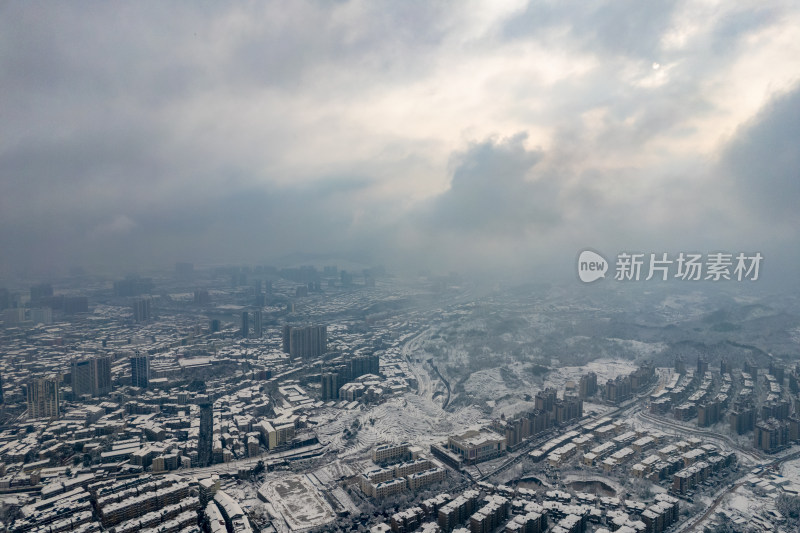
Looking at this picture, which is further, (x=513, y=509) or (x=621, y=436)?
(x=621, y=436)

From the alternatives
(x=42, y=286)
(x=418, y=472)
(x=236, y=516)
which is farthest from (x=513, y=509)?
(x=42, y=286)

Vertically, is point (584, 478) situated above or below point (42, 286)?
below

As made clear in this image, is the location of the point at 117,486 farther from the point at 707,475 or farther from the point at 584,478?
the point at 707,475

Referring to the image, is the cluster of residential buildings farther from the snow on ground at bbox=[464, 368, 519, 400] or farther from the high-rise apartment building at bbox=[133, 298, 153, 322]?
the high-rise apartment building at bbox=[133, 298, 153, 322]

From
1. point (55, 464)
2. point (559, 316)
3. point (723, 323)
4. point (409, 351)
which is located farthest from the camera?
point (559, 316)

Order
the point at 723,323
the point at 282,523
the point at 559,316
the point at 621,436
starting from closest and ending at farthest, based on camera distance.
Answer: the point at 282,523
the point at 621,436
the point at 723,323
the point at 559,316

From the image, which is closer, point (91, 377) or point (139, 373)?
point (91, 377)

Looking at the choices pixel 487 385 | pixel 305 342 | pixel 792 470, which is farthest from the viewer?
pixel 305 342

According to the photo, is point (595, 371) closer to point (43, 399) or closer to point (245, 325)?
point (245, 325)

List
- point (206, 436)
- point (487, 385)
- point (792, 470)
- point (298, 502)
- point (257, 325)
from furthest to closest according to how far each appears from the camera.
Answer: point (257, 325)
point (487, 385)
point (206, 436)
point (792, 470)
point (298, 502)

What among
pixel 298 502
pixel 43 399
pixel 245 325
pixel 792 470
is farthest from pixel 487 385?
pixel 245 325

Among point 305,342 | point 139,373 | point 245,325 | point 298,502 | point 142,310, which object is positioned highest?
point 142,310
